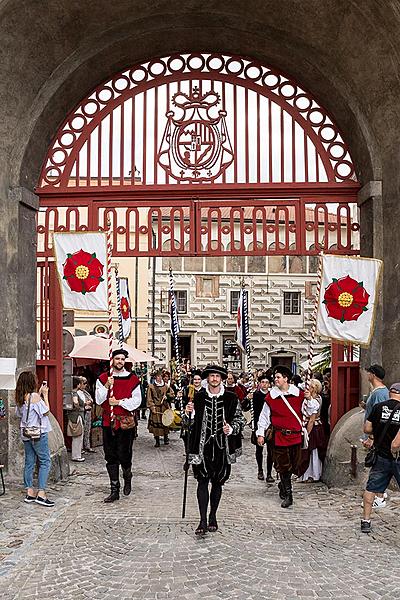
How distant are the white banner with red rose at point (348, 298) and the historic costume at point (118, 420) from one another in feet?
7.96

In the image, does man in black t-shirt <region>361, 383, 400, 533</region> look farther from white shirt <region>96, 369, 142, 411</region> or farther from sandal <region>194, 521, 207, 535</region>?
white shirt <region>96, 369, 142, 411</region>

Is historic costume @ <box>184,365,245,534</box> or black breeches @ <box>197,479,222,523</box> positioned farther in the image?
historic costume @ <box>184,365,245,534</box>

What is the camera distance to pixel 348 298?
28.0ft

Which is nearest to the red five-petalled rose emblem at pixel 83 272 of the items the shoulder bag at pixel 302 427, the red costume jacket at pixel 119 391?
the red costume jacket at pixel 119 391

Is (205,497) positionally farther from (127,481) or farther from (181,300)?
(181,300)

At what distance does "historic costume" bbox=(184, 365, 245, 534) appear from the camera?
678 cm

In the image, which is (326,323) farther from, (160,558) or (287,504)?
(160,558)

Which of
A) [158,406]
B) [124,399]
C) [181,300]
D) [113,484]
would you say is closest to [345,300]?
[124,399]

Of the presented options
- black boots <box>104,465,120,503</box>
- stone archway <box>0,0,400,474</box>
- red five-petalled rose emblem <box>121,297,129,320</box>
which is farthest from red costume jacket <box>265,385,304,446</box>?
red five-petalled rose emblem <box>121,297,129,320</box>

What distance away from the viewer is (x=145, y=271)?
31422 mm

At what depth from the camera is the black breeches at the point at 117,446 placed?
8336mm

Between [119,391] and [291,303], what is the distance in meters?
24.0

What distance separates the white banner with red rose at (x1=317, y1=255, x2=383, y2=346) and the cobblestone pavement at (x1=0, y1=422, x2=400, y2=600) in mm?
2030

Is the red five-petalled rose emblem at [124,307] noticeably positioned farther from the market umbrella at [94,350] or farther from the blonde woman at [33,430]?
the blonde woman at [33,430]
